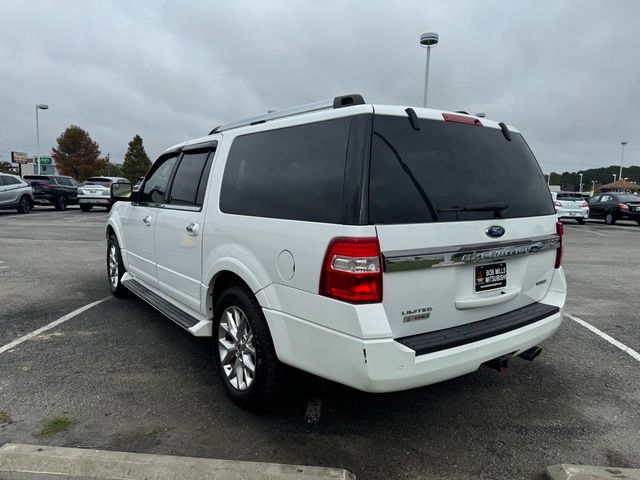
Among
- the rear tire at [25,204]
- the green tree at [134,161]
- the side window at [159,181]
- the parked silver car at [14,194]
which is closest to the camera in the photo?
the side window at [159,181]

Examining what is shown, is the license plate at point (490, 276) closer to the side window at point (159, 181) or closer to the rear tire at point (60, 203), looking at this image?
the side window at point (159, 181)

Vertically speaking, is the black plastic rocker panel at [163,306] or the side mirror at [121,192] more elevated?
the side mirror at [121,192]

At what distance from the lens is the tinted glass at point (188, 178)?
12.5ft

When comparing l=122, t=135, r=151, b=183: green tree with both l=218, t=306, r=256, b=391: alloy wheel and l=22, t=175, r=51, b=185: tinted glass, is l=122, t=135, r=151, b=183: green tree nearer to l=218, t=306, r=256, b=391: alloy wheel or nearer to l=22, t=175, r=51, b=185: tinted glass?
l=22, t=175, r=51, b=185: tinted glass

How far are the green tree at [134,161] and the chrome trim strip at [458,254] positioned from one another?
230ft

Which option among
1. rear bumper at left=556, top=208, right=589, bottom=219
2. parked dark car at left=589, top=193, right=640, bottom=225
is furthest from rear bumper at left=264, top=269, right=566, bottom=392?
parked dark car at left=589, top=193, right=640, bottom=225

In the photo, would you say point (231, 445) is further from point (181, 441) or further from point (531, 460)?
point (531, 460)

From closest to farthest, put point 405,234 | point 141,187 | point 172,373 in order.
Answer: point 405,234 → point 172,373 → point 141,187

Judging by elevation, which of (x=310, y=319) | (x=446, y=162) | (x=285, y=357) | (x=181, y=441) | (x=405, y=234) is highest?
(x=446, y=162)

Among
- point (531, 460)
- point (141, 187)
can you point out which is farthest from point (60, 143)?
point (531, 460)

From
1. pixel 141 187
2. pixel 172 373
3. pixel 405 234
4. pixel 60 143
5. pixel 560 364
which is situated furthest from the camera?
pixel 60 143

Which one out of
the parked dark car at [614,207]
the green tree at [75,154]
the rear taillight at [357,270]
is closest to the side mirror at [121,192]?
the rear taillight at [357,270]

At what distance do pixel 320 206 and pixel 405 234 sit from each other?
480 mm

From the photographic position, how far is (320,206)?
2.54 meters
